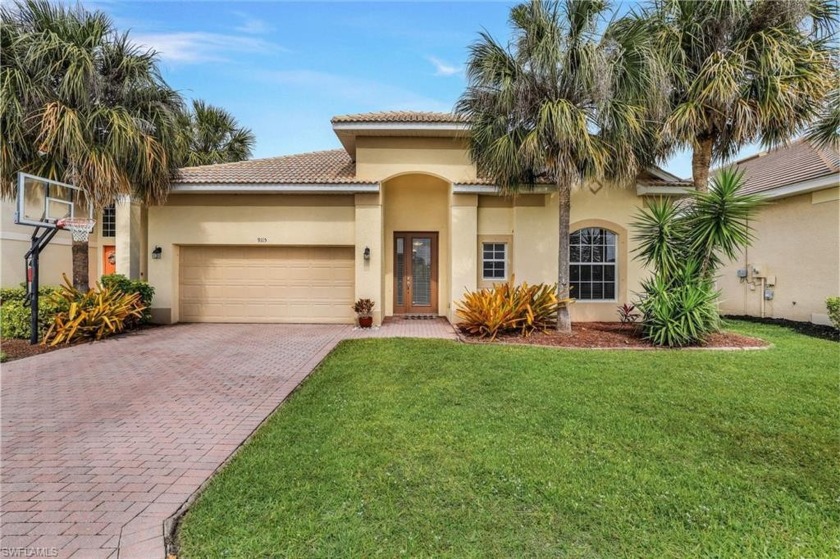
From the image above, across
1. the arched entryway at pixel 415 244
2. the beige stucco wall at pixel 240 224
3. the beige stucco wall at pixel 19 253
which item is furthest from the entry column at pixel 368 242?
the beige stucco wall at pixel 19 253

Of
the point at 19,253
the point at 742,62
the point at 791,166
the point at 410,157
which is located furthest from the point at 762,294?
the point at 19,253

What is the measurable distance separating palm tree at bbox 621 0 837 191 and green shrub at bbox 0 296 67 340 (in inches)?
631

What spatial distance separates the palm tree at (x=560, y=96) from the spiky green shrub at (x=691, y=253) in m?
1.75

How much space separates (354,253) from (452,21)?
23.9 ft

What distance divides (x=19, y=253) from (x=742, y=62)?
2631 cm

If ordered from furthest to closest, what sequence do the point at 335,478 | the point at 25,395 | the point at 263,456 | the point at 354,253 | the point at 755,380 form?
1. the point at 354,253
2. the point at 755,380
3. the point at 25,395
4. the point at 263,456
5. the point at 335,478

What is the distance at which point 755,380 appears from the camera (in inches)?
268

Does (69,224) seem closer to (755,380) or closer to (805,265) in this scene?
(755,380)

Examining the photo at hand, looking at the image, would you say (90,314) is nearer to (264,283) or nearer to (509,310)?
(264,283)

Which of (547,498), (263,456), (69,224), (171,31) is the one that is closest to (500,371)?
(547,498)

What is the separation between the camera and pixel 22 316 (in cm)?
1034

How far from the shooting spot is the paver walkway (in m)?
3.16

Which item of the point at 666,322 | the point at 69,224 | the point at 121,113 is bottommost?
the point at 666,322

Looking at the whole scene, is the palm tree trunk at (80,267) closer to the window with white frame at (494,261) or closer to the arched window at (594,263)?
the window with white frame at (494,261)
